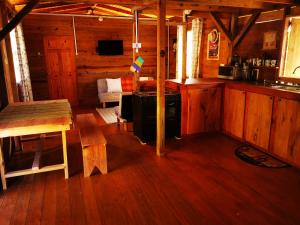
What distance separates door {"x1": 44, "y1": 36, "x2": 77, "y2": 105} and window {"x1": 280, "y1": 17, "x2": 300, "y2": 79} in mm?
5375

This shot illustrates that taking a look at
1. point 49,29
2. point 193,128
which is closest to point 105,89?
point 49,29

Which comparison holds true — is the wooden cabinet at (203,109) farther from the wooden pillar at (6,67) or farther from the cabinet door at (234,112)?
the wooden pillar at (6,67)

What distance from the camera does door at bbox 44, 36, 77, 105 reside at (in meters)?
6.60

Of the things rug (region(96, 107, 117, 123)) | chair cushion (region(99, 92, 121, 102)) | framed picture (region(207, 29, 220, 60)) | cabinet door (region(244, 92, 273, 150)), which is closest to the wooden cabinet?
cabinet door (region(244, 92, 273, 150))

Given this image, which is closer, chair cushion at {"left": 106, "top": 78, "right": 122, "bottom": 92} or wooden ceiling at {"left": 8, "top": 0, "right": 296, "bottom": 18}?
wooden ceiling at {"left": 8, "top": 0, "right": 296, "bottom": 18}

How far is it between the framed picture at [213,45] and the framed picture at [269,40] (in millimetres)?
1268

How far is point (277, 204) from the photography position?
229 cm

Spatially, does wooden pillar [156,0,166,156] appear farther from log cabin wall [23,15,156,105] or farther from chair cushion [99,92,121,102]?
log cabin wall [23,15,156,105]

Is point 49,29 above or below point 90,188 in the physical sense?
above

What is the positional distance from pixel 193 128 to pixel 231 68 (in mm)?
1318

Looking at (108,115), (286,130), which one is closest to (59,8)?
(108,115)

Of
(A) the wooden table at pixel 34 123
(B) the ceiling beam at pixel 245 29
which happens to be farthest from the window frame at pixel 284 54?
(A) the wooden table at pixel 34 123

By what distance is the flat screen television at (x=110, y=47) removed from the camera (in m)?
6.97

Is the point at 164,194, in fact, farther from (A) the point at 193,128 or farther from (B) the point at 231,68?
(B) the point at 231,68
